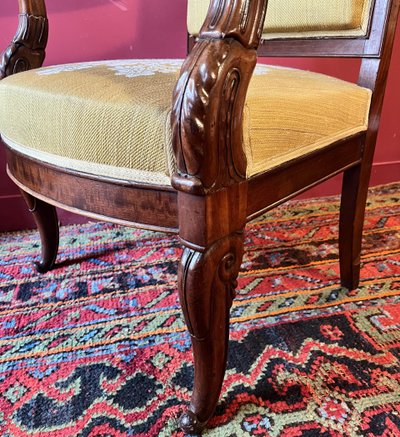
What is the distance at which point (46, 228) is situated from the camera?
1071 millimetres

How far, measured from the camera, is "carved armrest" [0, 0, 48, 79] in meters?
0.86

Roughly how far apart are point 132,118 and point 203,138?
4.3 inches

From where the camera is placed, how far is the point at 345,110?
73cm

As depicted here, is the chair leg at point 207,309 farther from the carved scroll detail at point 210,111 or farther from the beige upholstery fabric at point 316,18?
the beige upholstery fabric at point 316,18

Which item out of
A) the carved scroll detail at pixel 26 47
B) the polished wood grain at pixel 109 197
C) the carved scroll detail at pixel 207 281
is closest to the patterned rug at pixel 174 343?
the carved scroll detail at pixel 207 281

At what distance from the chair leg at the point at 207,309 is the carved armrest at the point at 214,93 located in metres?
0.10

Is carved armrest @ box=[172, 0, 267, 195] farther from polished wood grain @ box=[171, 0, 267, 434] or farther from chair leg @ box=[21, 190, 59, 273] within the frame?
chair leg @ box=[21, 190, 59, 273]

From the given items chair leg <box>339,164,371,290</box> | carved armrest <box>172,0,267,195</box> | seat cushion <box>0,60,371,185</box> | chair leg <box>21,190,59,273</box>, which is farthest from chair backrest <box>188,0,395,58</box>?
chair leg <box>21,190,59,273</box>

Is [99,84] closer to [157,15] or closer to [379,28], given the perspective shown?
[379,28]

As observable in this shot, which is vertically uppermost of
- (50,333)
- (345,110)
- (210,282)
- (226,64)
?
(226,64)

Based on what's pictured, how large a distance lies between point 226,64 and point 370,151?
56 centimetres

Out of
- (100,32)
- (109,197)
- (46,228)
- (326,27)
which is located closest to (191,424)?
(109,197)

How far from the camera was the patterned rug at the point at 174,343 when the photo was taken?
699 mm

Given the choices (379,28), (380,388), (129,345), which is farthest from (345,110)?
(129,345)
